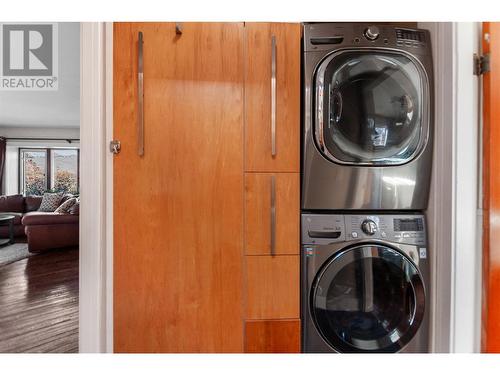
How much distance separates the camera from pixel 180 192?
1.14 m

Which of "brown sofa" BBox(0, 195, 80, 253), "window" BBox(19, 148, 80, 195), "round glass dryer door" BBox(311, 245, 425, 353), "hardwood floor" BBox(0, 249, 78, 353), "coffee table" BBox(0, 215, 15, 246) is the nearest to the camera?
"round glass dryer door" BBox(311, 245, 425, 353)

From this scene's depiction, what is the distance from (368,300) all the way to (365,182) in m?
0.55

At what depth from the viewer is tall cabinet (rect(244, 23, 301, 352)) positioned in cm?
116

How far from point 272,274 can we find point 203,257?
320 mm

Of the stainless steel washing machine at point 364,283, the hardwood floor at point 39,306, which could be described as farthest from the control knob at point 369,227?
the hardwood floor at point 39,306

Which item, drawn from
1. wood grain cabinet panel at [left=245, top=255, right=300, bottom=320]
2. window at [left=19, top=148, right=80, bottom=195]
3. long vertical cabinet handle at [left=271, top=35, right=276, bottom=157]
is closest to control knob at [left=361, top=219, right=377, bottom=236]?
wood grain cabinet panel at [left=245, top=255, right=300, bottom=320]

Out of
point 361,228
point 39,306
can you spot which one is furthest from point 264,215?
point 39,306

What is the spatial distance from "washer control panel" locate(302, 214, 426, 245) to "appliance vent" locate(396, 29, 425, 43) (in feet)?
2.70

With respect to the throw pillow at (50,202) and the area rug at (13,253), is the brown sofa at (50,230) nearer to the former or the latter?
the area rug at (13,253)

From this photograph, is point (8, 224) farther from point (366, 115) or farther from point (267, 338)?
point (366, 115)

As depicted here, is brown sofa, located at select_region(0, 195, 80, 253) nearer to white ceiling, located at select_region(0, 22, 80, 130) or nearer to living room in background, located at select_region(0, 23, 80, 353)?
living room in background, located at select_region(0, 23, 80, 353)

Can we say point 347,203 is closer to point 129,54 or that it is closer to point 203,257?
point 203,257

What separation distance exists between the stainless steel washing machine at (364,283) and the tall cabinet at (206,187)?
0.30 feet

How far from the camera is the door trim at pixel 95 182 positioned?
42.1 inches
